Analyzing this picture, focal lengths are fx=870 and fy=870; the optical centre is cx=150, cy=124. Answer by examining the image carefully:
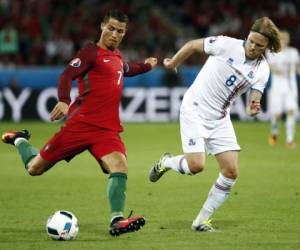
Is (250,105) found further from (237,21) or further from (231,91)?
(237,21)

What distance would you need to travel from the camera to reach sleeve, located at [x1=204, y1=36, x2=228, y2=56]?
8148 mm

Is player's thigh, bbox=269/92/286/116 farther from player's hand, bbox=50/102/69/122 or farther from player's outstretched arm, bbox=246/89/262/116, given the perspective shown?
player's hand, bbox=50/102/69/122

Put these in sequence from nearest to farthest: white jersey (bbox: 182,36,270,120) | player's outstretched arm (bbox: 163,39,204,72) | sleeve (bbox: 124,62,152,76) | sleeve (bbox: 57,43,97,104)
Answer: sleeve (bbox: 57,43,97,104) < white jersey (bbox: 182,36,270,120) < player's outstretched arm (bbox: 163,39,204,72) < sleeve (bbox: 124,62,152,76)

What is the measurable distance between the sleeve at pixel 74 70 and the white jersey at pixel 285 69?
9451 millimetres

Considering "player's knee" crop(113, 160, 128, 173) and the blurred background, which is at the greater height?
"player's knee" crop(113, 160, 128, 173)

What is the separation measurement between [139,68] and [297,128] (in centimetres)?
1204

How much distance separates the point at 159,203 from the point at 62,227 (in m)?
2.59

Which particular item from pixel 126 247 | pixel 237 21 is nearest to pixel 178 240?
pixel 126 247

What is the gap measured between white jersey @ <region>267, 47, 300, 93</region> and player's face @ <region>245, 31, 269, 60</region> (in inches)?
355

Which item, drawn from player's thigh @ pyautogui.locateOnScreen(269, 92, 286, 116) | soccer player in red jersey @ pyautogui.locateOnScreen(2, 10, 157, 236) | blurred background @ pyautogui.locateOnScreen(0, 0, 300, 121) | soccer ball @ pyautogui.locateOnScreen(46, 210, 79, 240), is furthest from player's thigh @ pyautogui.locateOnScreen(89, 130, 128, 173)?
blurred background @ pyautogui.locateOnScreen(0, 0, 300, 121)

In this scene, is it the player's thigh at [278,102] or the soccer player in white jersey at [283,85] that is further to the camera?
the player's thigh at [278,102]

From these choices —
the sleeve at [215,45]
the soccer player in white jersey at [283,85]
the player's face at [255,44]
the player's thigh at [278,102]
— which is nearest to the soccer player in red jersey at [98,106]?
the sleeve at [215,45]

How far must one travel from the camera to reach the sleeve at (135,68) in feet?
28.5

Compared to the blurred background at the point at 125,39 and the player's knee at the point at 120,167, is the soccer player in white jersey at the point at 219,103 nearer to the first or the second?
the player's knee at the point at 120,167
